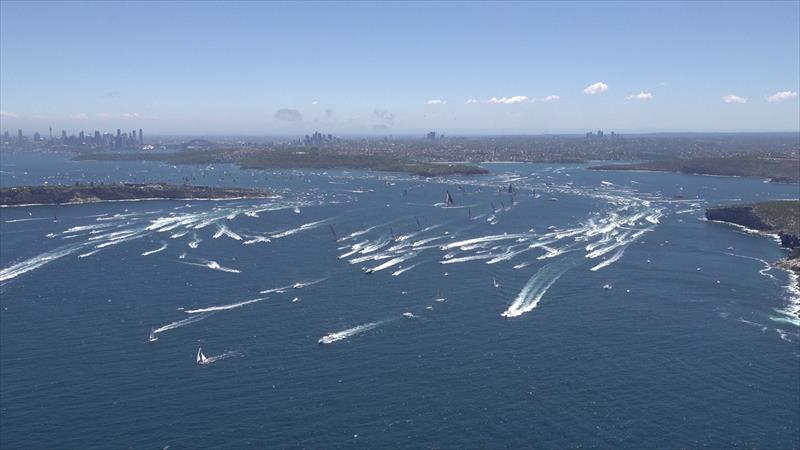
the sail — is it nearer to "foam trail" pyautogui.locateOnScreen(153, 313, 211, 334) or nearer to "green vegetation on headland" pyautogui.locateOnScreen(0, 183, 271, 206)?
"foam trail" pyautogui.locateOnScreen(153, 313, 211, 334)

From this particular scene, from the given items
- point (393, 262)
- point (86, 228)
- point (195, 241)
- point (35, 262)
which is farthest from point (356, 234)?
point (86, 228)

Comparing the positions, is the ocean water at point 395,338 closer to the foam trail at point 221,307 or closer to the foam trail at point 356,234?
the foam trail at point 221,307

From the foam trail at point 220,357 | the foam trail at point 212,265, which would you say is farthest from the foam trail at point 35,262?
the foam trail at point 220,357

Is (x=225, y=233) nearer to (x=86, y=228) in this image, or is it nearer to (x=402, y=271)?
(x=86, y=228)

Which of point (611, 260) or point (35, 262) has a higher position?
point (611, 260)

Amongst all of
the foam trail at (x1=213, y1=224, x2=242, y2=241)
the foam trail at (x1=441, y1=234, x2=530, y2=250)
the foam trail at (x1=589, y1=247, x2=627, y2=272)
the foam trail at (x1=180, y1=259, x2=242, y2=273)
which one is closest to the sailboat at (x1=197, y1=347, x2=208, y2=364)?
the foam trail at (x1=180, y1=259, x2=242, y2=273)

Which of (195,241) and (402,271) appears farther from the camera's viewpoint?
(195,241)
